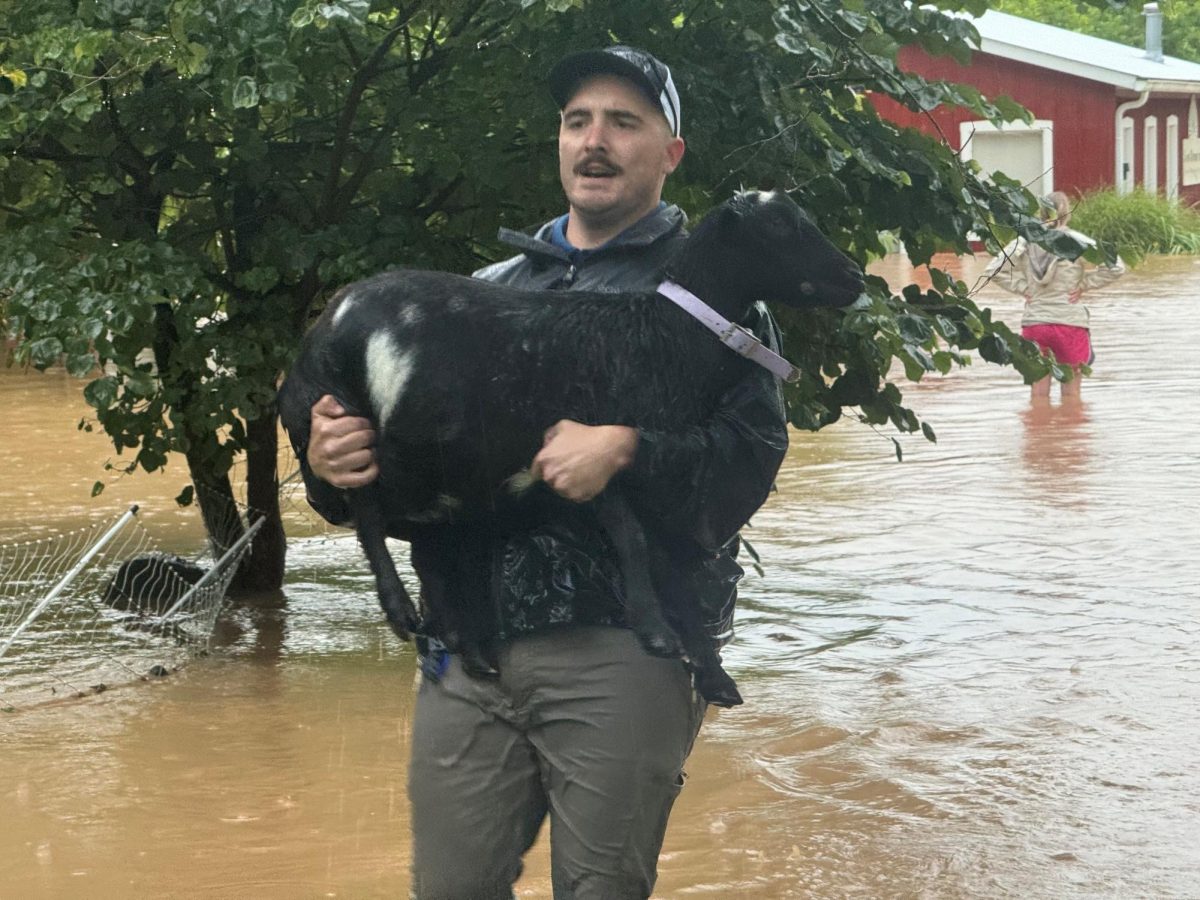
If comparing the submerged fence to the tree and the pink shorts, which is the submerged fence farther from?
the pink shorts

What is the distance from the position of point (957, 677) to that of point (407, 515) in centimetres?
454

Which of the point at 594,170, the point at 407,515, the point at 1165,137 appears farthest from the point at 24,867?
the point at 1165,137

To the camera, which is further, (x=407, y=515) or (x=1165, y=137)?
(x=1165, y=137)

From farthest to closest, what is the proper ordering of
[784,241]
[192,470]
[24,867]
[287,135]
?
[192,470] → [287,135] → [24,867] → [784,241]

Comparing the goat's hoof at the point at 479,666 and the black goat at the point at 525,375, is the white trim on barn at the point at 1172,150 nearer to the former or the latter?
the black goat at the point at 525,375

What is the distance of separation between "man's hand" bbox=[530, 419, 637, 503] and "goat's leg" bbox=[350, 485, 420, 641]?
1.28 ft

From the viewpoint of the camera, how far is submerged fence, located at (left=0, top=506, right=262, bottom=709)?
24.4ft

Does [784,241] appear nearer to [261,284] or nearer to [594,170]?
[594,170]

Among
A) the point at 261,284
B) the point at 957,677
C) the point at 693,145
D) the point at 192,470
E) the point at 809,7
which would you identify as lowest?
the point at 957,677

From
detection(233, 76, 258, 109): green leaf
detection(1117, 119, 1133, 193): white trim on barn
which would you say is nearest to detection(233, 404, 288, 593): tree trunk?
detection(233, 76, 258, 109): green leaf

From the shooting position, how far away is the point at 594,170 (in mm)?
3371

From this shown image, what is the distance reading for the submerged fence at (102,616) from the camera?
292 inches

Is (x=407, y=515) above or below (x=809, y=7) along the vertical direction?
below

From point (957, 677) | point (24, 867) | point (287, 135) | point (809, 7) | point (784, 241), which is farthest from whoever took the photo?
point (287, 135)
